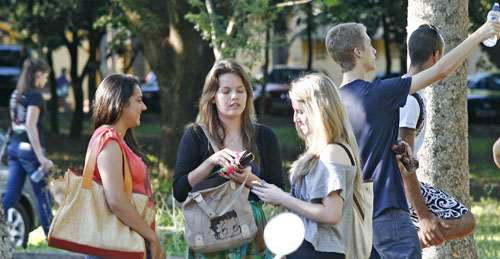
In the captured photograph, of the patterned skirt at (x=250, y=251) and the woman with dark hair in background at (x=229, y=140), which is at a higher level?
the woman with dark hair in background at (x=229, y=140)

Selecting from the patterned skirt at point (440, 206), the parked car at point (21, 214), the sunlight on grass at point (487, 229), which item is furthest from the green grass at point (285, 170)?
the patterned skirt at point (440, 206)

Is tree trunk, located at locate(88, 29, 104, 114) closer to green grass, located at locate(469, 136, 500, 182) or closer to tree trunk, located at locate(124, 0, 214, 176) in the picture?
tree trunk, located at locate(124, 0, 214, 176)

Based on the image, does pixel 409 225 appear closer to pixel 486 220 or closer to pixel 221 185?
pixel 221 185

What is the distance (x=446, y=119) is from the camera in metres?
5.78

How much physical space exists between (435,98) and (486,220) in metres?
4.22

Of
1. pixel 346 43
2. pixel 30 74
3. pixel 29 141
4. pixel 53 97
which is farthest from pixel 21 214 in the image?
pixel 53 97

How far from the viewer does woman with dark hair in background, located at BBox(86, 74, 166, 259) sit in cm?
385

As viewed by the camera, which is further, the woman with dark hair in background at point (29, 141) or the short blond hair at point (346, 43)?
the woman with dark hair in background at point (29, 141)

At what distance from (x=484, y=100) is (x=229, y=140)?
2205 cm

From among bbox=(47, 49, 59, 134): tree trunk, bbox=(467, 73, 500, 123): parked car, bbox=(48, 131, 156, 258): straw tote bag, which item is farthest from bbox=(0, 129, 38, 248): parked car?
bbox=(467, 73, 500, 123): parked car

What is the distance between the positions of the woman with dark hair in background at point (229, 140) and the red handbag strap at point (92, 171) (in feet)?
1.00

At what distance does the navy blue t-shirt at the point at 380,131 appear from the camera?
4020mm

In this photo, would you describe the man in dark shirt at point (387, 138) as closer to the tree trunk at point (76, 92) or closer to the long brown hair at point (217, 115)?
the long brown hair at point (217, 115)

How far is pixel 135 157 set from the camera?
4082 mm
